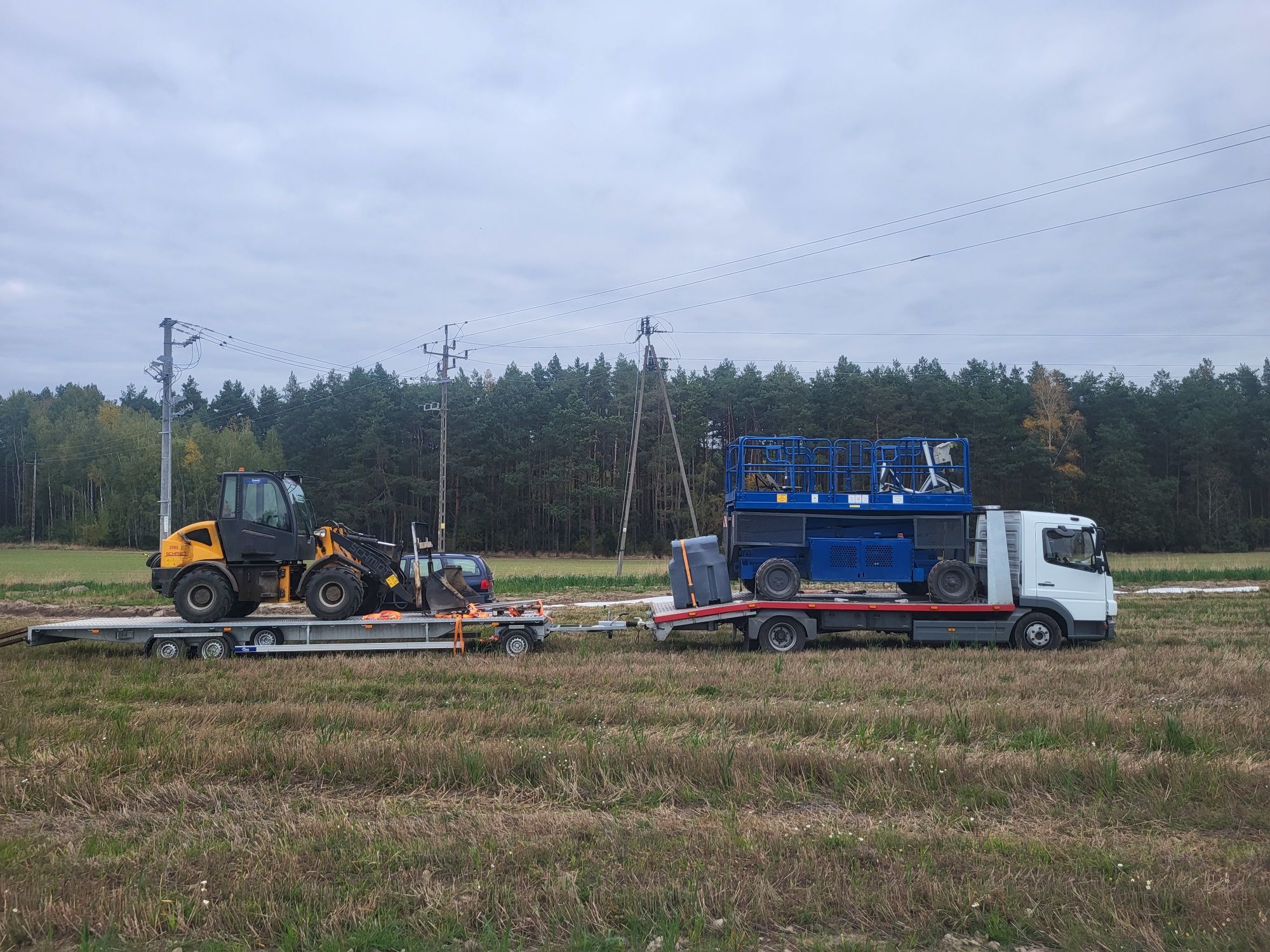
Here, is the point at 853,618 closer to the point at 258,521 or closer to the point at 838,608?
the point at 838,608

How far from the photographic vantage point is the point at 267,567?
50.9 ft

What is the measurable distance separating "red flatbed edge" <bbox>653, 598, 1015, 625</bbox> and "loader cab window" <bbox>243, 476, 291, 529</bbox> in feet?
21.1

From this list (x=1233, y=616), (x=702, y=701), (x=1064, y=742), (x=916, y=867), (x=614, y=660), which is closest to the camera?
(x=916, y=867)

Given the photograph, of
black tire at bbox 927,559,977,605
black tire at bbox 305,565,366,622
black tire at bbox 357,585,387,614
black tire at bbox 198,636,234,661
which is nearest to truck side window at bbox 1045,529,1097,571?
black tire at bbox 927,559,977,605

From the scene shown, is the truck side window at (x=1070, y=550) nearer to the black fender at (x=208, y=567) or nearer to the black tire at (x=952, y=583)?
the black tire at (x=952, y=583)

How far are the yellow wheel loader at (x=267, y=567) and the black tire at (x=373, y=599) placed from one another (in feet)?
0.58

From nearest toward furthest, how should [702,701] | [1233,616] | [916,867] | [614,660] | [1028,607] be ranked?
[916,867] → [702,701] → [614,660] → [1028,607] → [1233,616]

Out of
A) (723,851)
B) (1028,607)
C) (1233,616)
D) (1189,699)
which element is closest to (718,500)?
(1233,616)

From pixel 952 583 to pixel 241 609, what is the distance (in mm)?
11909

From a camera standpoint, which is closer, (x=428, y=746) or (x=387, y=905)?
(x=387, y=905)

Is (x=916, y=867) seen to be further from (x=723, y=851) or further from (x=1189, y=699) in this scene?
(x=1189, y=699)

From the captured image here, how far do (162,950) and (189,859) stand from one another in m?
1.05

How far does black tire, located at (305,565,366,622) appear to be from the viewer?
15109mm

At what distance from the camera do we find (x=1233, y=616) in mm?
20000
